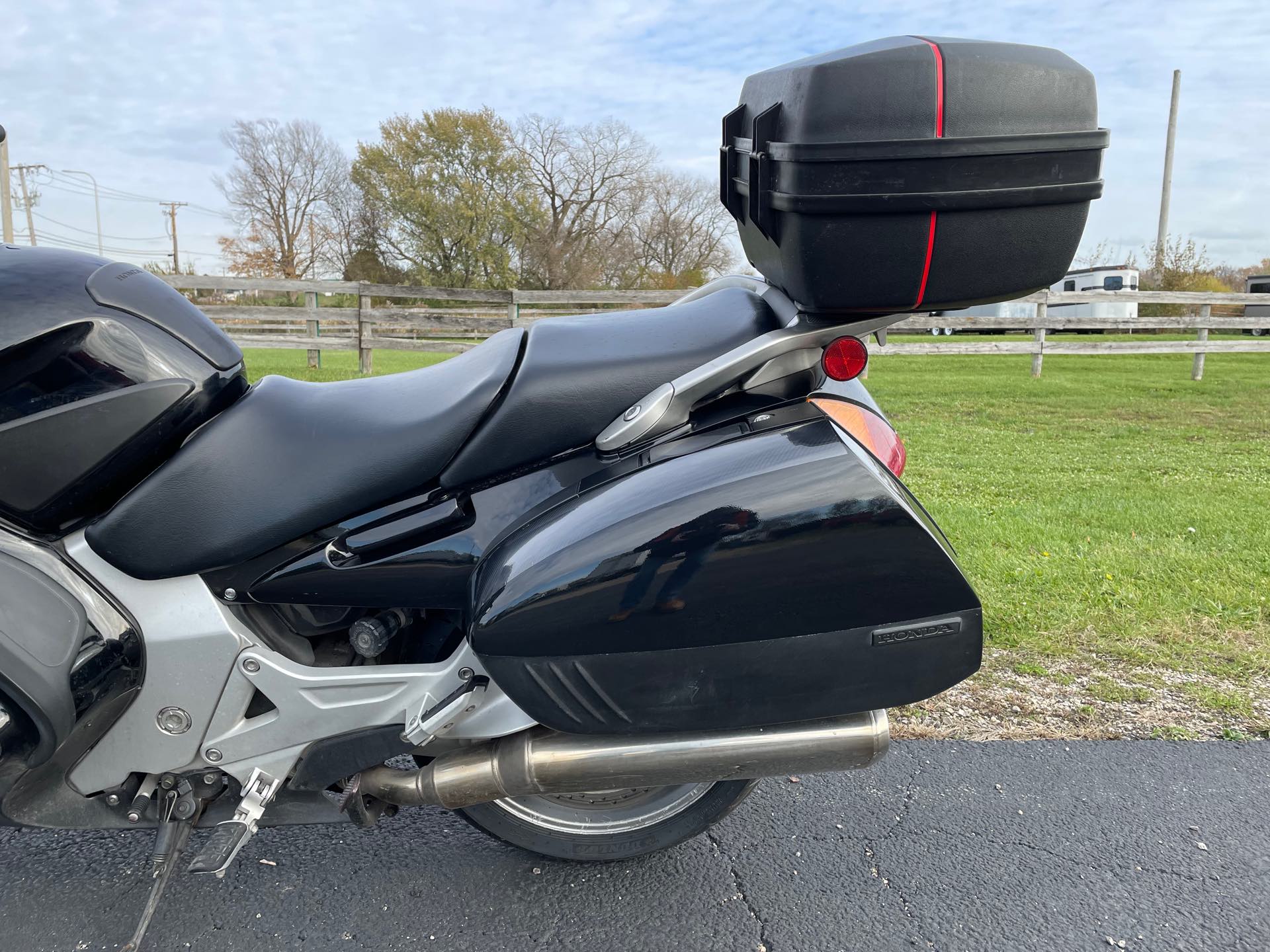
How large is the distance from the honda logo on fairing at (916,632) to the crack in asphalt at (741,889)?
0.78 m

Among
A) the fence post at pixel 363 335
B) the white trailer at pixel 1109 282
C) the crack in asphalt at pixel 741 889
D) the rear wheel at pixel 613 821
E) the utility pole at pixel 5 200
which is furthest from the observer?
the white trailer at pixel 1109 282

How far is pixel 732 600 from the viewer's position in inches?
55.9

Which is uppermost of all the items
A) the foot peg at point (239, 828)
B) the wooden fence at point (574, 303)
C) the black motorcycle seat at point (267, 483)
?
the black motorcycle seat at point (267, 483)

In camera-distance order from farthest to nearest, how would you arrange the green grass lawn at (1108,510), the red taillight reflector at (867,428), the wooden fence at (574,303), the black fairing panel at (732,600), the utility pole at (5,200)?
the utility pole at (5,200) → the wooden fence at (574,303) → the green grass lawn at (1108,510) → the red taillight reflector at (867,428) → the black fairing panel at (732,600)

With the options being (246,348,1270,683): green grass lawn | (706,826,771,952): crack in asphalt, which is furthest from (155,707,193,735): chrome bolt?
(246,348,1270,683): green grass lawn

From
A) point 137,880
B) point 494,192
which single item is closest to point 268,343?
point 137,880

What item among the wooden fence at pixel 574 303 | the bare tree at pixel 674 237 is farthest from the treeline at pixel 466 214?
the wooden fence at pixel 574 303

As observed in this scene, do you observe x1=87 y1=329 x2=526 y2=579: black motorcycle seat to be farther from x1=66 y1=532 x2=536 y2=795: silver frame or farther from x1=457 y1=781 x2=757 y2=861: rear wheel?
x1=457 y1=781 x2=757 y2=861: rear wheel

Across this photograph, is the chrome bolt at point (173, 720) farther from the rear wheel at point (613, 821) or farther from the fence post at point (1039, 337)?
the fence post at point (1039, 337)

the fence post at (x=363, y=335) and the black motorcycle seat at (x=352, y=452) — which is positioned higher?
the black motorcycle seat at (x=352, y=452)

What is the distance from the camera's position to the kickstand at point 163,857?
1559mm

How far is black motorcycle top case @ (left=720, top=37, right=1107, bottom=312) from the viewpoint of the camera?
1442 millimetres

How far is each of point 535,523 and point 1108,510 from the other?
465 centimetres

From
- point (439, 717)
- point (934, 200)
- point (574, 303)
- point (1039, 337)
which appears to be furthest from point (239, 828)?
point (1039, 337)
